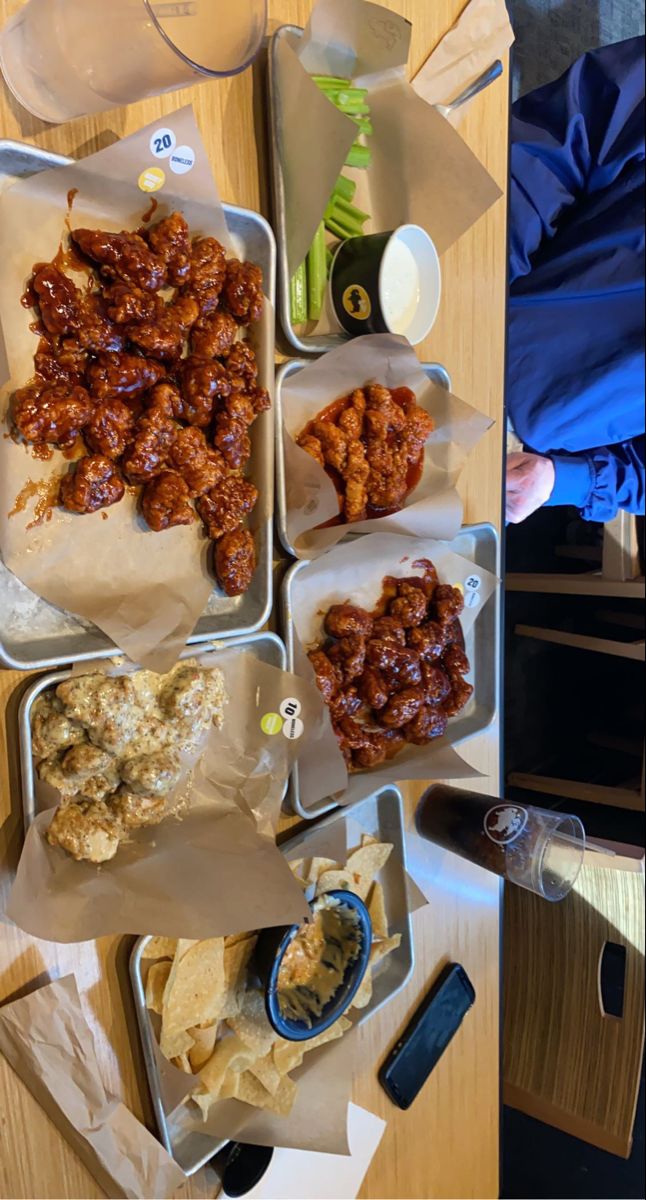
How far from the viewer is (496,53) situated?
179 centimetres

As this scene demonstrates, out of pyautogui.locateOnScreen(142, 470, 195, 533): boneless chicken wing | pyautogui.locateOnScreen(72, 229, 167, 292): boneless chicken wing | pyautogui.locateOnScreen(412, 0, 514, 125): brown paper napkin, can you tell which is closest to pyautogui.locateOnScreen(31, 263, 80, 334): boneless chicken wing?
pyautogui.locateOnScreen(72, 229, 167, 292): boneless chicken wing

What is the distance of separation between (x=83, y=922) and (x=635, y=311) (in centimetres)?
203

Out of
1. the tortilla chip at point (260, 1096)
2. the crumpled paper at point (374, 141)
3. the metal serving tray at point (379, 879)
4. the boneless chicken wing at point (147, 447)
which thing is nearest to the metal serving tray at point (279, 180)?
the crumpled paper at point (374, 141)

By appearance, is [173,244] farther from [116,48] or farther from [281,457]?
[281,457]

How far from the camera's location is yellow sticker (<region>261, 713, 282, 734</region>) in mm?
1522

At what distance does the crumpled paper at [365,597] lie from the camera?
160cm

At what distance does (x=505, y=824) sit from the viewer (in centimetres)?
181

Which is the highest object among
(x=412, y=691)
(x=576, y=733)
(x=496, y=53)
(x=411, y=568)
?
A: (x=496, y=53)

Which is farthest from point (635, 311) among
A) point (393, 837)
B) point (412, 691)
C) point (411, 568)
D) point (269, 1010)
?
point (269, 1010)

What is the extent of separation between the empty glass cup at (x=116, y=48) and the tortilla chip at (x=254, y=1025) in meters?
1.56

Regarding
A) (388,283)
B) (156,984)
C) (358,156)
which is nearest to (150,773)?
(156,984)

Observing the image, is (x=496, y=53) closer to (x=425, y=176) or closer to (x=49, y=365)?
(x=425, y=176)

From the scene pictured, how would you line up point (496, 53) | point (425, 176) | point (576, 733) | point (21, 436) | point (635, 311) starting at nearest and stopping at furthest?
point (21, 436)
point (425, 176)
point (496, 53)
point (635, 311)
point (576, 733)

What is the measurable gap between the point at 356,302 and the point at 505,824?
Result: 1.20m
